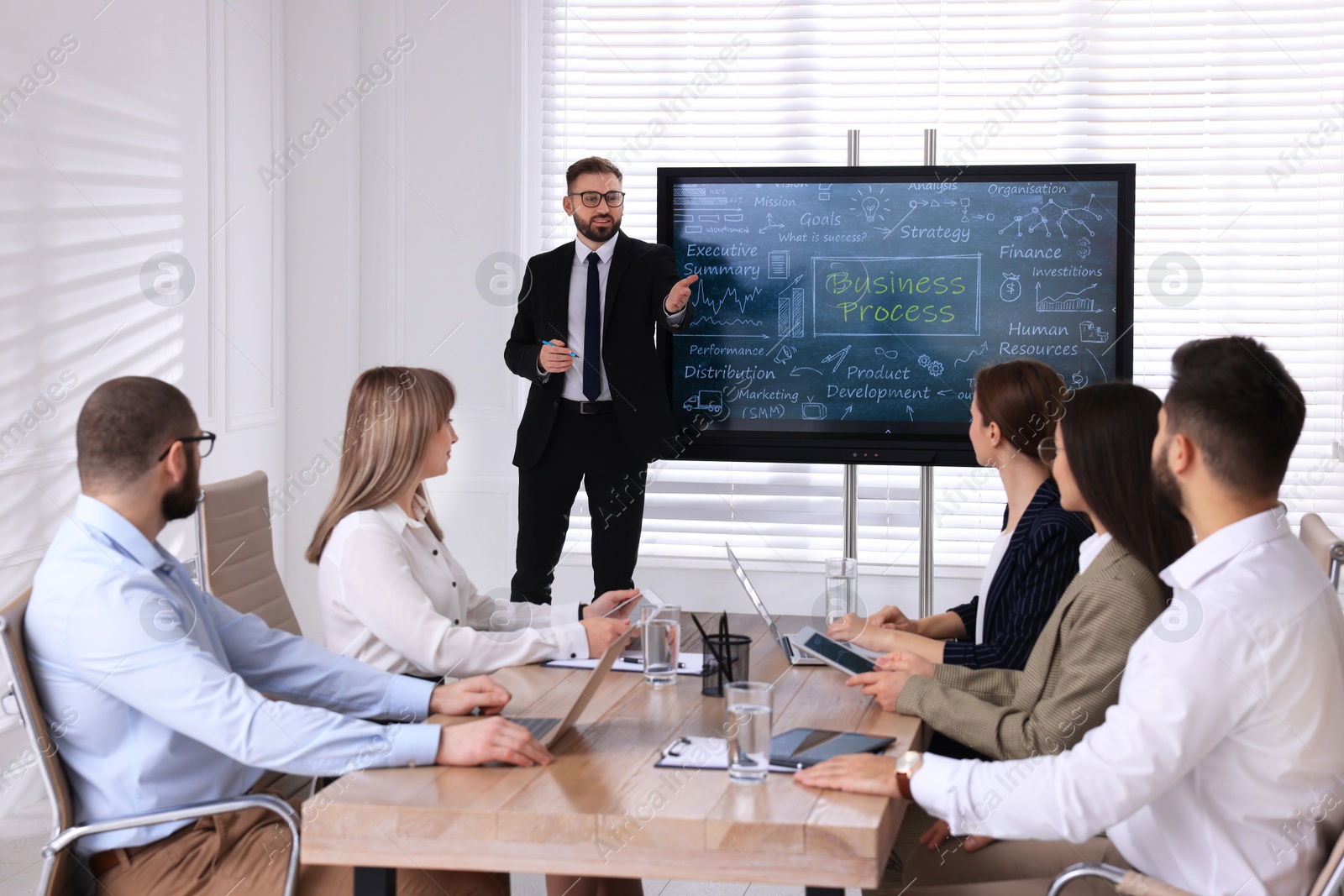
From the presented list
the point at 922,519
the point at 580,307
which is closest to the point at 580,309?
the point at 580,307

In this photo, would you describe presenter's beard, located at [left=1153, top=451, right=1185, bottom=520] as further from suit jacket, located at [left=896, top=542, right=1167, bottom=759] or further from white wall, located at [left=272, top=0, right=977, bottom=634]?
white wall, located at [left=272, top=0, right=977, bottom=634]

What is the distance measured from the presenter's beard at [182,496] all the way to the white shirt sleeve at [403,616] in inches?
15.1

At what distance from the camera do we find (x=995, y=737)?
1.79 m

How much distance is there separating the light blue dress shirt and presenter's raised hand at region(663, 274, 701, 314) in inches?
93.4

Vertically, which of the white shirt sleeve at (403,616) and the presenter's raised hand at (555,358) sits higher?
the presenter's raised hand at (555,358)

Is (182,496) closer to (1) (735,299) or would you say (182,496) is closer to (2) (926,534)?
(1) (735,299)

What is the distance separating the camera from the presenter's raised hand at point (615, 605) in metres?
2.45

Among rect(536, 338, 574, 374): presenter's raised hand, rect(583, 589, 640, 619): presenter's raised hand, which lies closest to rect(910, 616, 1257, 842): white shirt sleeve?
rect(583, 589, 640, 619): presenter's raised hand

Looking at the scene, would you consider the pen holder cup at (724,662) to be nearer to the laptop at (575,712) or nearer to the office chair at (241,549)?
the laptop at (575,712)

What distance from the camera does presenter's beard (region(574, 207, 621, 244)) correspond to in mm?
4051

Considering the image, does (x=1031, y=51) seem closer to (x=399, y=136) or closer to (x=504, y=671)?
(x=399, y=136)

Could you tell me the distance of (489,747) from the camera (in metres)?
1.60

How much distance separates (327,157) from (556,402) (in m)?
1.74

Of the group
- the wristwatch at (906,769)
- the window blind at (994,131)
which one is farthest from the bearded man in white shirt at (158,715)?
the window blind at (994,131)
